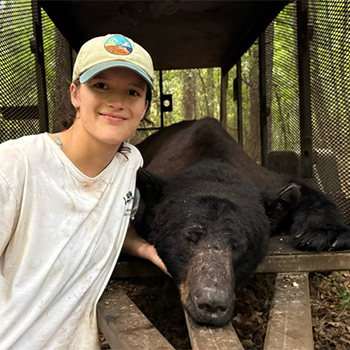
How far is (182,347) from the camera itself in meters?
2.79

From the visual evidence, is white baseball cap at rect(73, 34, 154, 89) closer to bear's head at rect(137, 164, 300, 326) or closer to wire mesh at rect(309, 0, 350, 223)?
bear's head at rect(137, 164, 300, 326)

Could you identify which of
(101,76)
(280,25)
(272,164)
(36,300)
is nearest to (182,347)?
(36,300)

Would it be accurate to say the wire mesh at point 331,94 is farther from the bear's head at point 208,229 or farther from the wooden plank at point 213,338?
the wooden plank at point 213,338

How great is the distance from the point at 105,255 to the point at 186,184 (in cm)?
88

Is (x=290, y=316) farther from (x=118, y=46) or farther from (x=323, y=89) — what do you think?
(x=323, y=89)

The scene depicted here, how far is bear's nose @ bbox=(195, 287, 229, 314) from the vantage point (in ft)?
6.14

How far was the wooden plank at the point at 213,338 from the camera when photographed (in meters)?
1.70

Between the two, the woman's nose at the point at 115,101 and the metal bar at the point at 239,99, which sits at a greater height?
the woman's nose at the point at 115,101

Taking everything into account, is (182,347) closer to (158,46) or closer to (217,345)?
(217,345)

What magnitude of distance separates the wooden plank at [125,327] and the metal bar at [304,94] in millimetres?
2792

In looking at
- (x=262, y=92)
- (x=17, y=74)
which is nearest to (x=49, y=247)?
(x=17, y=74)

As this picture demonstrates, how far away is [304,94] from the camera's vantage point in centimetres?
428

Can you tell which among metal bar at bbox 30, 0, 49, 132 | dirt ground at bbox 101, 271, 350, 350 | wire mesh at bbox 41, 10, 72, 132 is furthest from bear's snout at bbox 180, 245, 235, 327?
wire mesh at bbox 41, 10, 72, 132

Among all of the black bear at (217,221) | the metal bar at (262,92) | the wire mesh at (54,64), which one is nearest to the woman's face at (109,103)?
the black bear at (217,221)
